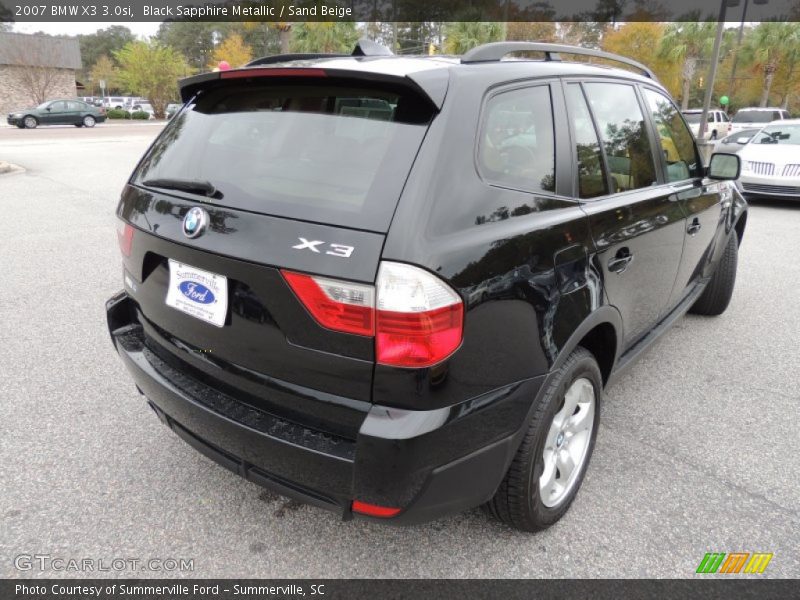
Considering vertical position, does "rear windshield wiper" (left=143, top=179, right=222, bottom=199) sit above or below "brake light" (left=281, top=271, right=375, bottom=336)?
above

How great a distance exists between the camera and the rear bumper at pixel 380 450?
1.70m

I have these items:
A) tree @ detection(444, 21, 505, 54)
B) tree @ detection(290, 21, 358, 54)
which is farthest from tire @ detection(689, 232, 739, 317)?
tree @ detection(444, 21, 505, 54)

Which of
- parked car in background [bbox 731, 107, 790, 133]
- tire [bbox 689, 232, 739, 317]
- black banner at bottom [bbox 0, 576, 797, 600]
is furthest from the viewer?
parked car in background [bbox 731, 107, 790, 133]

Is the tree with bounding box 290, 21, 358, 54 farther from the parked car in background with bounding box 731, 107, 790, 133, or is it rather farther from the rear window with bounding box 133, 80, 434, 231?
the rear window with bounding box 133, 80, 434, 231

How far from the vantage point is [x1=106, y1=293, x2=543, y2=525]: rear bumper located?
5.56 feet

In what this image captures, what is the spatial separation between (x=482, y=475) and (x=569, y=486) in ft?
2.32

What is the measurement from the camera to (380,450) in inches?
Answer: 66.0

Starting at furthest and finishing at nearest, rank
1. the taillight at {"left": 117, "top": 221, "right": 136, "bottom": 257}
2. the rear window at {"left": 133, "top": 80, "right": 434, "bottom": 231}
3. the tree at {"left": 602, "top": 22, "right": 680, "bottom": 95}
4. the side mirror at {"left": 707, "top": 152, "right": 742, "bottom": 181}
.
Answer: the tree at {"left": 602, "top": 22, "right": 680, "bottom": 95} → the side mirror at {"left": 707, "top": 152, "right": 742, "bottom": 181} → the taillight at {"left": 117, "top": 221, "right": 136, "bottom": 257} → the rear window at {"left": 133, "top": 80, "right": 434, "bottom": 231}

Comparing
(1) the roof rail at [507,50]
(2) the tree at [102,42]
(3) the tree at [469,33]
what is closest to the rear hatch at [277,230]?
(1) the roof rail at [507,50]

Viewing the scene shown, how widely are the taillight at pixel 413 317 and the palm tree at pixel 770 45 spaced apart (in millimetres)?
43414

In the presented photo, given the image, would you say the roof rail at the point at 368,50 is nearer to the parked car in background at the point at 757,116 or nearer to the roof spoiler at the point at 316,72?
the roof spoiler at the point at 316,72

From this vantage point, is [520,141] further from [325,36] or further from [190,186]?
[325,36]

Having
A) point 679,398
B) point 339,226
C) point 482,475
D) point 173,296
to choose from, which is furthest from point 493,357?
point 679,398

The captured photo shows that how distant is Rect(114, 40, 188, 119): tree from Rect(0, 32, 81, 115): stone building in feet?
13.7
